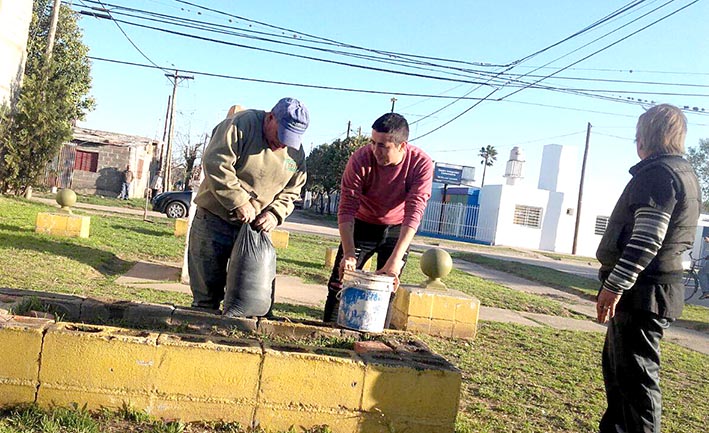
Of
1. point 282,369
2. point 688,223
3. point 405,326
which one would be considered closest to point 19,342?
point 282,369

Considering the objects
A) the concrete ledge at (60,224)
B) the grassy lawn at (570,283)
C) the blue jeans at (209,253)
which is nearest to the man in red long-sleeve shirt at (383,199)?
the blue jeans at (209,253)

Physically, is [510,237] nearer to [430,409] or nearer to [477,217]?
[477,217]

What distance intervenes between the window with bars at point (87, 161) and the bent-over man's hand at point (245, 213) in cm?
3086

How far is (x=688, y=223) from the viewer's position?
9.59 feet

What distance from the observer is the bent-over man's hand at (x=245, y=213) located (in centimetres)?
338

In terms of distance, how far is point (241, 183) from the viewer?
11.6 ft

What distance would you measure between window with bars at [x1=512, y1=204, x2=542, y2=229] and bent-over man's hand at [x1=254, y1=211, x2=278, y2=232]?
32.3 m

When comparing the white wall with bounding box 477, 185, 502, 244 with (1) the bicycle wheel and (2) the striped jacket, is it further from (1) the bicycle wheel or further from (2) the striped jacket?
(2) the striped jacket

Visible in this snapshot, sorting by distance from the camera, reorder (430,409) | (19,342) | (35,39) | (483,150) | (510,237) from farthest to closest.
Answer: (483,150)
(510,237)
(35,39)
(430,409)
(19,342)

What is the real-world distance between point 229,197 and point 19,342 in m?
1.25

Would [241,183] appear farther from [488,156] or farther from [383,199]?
[488,156]

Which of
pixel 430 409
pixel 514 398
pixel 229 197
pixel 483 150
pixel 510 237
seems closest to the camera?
pixel 430 409

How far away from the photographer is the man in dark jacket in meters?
2.83

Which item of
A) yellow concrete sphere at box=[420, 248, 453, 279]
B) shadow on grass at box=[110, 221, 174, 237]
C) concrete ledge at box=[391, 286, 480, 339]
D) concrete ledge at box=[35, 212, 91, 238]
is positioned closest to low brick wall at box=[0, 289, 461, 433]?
concrete ledge at box=[391, 286, 480, 339]
